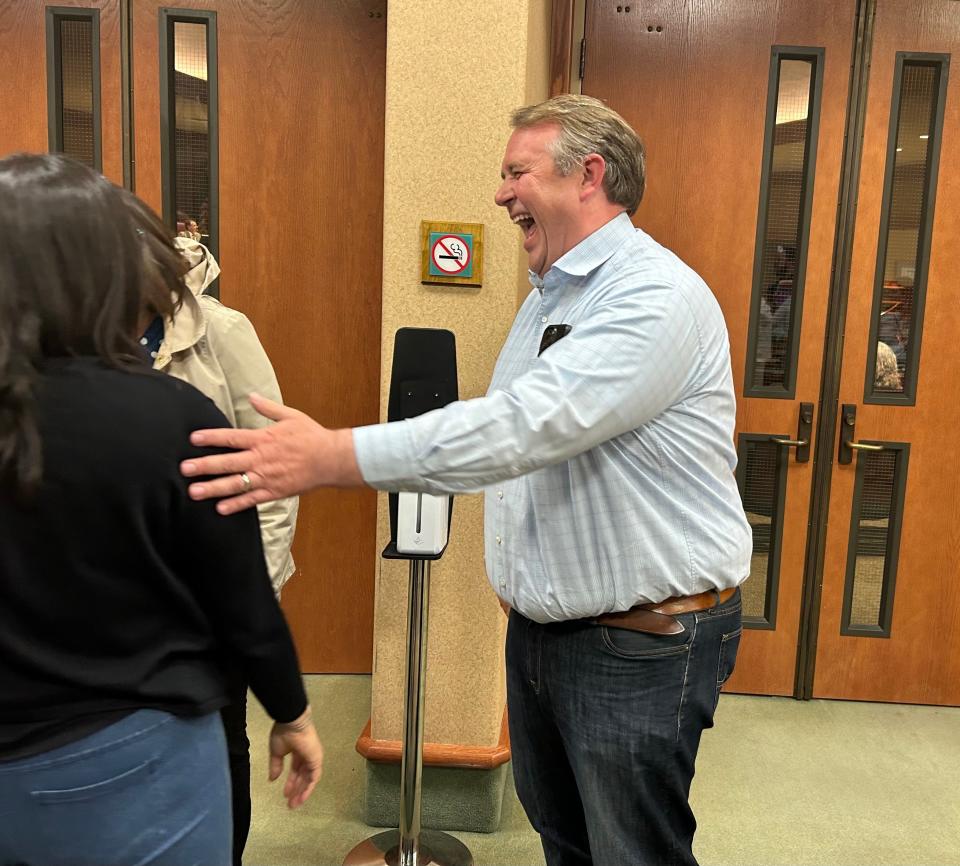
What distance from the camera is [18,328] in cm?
83

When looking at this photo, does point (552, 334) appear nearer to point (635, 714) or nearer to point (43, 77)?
point (635, 714)

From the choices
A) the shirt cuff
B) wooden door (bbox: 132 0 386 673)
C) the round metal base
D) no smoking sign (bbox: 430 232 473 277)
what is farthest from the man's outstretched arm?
wooden door (bbox: 132 0 386 673)

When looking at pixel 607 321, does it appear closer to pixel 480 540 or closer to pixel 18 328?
pixel 18 328

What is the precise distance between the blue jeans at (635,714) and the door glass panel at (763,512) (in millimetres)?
1682

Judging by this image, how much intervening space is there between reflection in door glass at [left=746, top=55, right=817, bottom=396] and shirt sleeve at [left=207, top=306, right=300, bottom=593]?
1847 mm

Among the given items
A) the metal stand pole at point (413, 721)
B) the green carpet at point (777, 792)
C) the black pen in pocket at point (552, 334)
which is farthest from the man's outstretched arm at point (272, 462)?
the green carpet at point (777, 792)

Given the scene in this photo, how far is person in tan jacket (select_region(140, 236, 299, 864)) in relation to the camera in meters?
1.59

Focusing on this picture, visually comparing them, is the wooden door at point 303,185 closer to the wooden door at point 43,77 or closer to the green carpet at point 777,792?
the wooden door at point 43,77

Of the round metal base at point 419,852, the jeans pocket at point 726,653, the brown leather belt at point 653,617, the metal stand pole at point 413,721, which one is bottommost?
the round metal base at point 419,852

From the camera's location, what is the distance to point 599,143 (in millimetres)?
1432

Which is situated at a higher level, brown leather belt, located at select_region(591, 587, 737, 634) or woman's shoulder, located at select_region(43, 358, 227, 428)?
woman's shoulder, located at select_region(43, 358, 227, 428)

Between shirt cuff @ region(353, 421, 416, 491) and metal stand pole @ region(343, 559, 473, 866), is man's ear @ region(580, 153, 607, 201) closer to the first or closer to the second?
shirt cuff @ region(353, 421, 416, 491)

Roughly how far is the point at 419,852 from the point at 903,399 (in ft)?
6.86

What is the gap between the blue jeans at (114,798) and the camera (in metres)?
0.89
